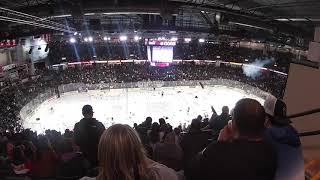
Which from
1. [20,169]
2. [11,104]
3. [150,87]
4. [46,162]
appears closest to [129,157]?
[46,162]

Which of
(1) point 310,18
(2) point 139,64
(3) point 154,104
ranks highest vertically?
(1) point 310,18

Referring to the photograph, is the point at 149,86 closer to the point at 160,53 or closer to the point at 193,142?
the point at 160,53

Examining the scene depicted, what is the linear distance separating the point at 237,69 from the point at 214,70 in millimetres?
2911

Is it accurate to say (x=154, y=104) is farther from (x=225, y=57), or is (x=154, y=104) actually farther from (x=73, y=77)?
(x=225, y=57)

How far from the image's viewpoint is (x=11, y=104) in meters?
27.1

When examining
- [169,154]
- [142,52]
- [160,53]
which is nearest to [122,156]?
[169,154]

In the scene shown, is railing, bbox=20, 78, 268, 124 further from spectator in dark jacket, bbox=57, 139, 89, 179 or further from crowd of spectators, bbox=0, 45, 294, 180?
spectator in dark jacket, bbox=57, 139, 89, 179

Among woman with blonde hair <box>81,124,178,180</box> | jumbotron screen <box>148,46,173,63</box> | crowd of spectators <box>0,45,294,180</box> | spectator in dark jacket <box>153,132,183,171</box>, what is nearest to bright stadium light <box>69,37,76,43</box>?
jumbotron screen <box>148,46,173,63</box>

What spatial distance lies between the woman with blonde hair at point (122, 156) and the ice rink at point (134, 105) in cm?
2338

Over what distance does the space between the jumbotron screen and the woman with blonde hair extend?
31168mm

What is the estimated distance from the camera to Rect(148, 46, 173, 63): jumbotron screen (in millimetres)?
33125

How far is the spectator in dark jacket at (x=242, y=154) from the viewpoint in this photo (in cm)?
237

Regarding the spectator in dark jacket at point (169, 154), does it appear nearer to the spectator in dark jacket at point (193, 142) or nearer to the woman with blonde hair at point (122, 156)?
the spectator in dark jacket at point (193, 142)

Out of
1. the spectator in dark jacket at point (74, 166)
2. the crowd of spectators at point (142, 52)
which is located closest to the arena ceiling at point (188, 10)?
the spectator in dark jacket at point (74, 166)
